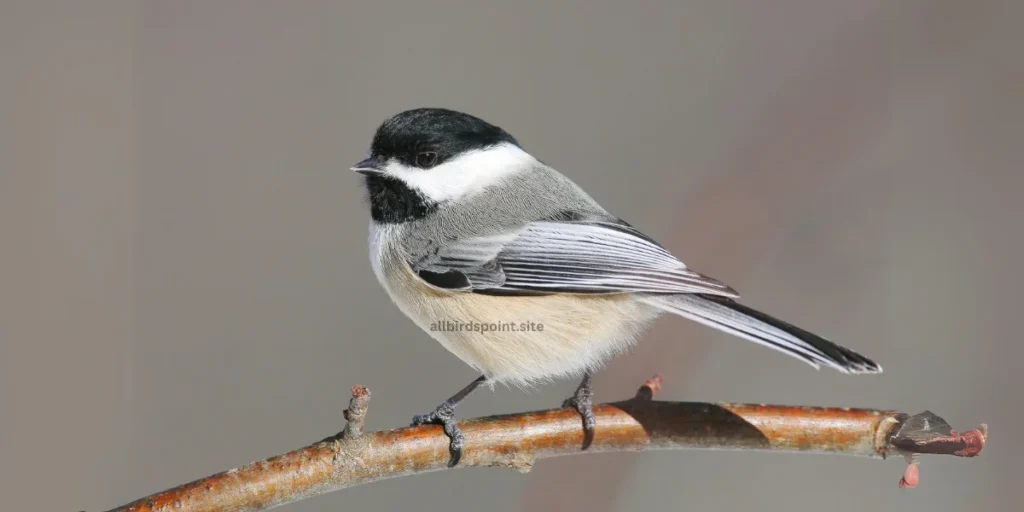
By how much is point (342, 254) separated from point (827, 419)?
1104mm

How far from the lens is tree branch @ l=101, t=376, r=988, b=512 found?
3.72 feet

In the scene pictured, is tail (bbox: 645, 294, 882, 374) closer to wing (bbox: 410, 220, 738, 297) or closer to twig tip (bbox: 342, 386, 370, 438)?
wing (bbox: 410, 220, 738, 297)

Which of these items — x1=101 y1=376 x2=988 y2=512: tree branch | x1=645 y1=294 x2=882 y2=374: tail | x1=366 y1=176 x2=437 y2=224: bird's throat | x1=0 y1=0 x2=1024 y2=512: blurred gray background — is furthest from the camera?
x1=0 y1=0 x2=1024 y2=512: blurred gray background

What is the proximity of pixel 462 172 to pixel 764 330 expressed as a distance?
547 millimetres

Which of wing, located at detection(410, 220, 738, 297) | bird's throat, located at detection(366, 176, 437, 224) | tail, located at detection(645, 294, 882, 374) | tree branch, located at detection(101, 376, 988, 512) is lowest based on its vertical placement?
tree branch, located at detection(101, 376, 988, 512)

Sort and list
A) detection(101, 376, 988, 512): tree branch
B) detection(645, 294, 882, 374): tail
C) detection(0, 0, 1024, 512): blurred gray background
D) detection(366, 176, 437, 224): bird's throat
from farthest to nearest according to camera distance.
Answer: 1. detection(0, 0, 1024, 512): blurred gray background
2. detection(366, 176, 437, 224): bird's throat
3. detection(101, 376, 988, 512): tree branch
4. detection(645, 294, 882, 374): tail

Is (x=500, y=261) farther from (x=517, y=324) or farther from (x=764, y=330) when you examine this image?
(x=764, y=330)

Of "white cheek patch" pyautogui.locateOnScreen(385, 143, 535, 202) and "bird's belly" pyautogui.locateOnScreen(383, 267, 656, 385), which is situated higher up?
"white cheek patch" pyautogui.locateOnScreen(385, 143, 535, 202)

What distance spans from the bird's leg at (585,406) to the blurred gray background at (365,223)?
0.93 ft

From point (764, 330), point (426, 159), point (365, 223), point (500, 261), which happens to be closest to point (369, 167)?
point (426, 159)

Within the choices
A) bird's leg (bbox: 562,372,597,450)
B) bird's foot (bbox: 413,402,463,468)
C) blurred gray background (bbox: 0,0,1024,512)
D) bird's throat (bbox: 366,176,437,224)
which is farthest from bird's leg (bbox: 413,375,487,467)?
blurred gray background (bbox: 0,0,1024,512)

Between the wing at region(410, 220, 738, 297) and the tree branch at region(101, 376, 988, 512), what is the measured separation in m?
0.23

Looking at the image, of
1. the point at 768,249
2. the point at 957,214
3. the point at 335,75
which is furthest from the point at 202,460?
the point at 957,214

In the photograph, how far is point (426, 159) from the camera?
4.35ft
